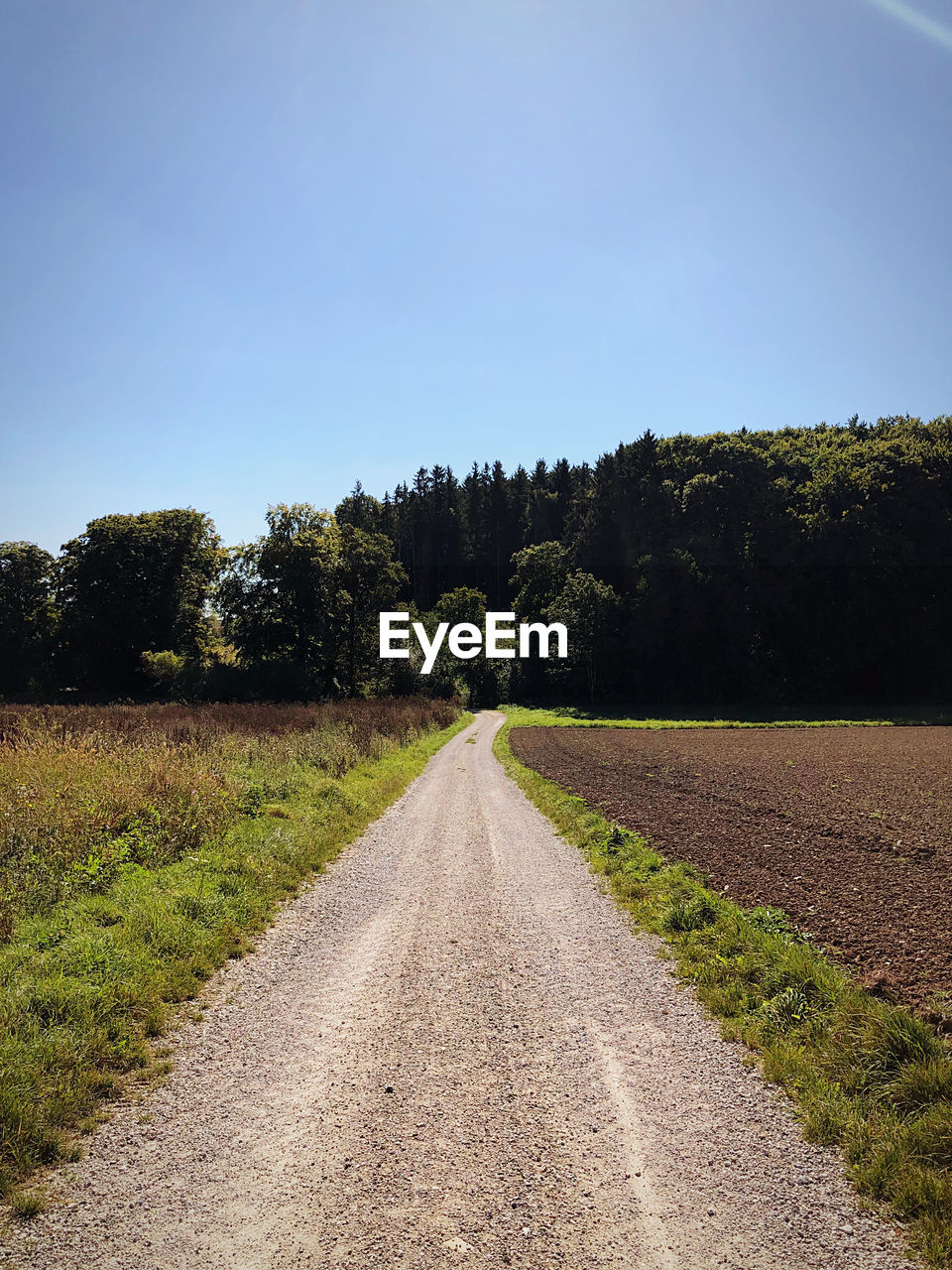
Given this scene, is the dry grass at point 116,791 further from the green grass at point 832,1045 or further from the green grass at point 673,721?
the green grass at point 673,721

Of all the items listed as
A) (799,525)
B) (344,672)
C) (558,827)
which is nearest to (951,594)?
(799,525)

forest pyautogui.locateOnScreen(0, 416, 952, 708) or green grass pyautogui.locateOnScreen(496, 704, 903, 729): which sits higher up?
forest pyautogui.locateOnScreen(0, 416, 952, 708)

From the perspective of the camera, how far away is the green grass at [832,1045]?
12.3 feet

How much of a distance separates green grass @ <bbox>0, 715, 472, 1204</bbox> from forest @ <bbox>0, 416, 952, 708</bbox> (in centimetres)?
3708

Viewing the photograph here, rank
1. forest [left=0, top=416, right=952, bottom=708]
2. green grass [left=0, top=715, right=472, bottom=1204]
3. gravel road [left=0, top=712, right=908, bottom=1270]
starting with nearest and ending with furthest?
1. gravel road [left=0, top=712, right=908, bottom=1270]
2. green grass [left=0, top=715, right=472, bottom=1204]
3. forest [left=0, top=416, right=952, bottom=708]

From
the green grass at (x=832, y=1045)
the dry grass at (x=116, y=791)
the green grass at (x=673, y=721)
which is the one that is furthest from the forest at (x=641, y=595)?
the green grass at (x=832, y=1045)

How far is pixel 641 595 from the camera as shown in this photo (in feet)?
200

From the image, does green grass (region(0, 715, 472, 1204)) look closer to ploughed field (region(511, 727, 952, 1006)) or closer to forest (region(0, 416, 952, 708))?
ploughed field (region(511, 727, 952, 1006))

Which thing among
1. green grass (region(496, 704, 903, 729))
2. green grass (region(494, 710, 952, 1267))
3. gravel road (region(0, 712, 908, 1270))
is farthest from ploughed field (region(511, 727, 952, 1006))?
green grass (region(496, 704, 903, 729))

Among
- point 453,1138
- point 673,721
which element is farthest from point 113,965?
point 673,721

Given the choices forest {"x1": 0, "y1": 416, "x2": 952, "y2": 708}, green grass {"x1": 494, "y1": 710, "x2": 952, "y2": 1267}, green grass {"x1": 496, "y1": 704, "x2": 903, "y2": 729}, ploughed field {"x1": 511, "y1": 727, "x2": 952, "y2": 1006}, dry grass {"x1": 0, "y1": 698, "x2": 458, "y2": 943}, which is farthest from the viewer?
forest {"x1": 0, "y1": 416, "x2": 952, "y2": 708}

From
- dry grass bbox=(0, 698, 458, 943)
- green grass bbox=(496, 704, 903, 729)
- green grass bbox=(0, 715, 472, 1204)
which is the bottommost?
green grass bbox=(496, 704, 903, 729)

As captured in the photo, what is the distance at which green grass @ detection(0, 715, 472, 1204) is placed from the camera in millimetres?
4324

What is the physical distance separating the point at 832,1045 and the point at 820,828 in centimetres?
860
